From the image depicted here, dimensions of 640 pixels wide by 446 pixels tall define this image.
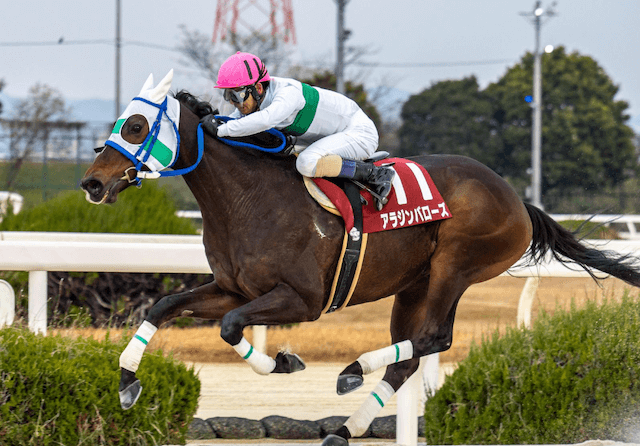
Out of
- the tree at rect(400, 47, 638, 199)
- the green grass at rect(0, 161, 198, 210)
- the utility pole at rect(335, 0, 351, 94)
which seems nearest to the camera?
the utility pole at rect(335, 0, 351, 94)

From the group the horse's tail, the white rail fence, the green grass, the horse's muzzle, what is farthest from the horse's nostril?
the green grass

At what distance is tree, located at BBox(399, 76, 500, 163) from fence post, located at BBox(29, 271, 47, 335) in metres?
28.4

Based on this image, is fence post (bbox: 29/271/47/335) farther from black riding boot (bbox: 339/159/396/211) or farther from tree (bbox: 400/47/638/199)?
tree (bbox: 400/47/638/199)

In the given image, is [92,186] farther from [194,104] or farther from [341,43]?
[341,43]

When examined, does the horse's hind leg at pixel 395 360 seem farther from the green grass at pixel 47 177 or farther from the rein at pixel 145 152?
the green grass at pixel 47 177

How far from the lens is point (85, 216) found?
711cm

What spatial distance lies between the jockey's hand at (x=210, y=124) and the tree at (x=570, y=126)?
28.6 metres

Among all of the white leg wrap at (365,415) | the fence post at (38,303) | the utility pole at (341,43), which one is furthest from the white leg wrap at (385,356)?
the utility pole at (341,43)

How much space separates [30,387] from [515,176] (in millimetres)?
31244

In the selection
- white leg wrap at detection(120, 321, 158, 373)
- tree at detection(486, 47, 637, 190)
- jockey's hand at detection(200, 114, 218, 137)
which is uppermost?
tree at detection(486, 47, 637, 190)

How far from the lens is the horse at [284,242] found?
3072 millimetres

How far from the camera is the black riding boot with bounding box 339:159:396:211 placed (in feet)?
10.8

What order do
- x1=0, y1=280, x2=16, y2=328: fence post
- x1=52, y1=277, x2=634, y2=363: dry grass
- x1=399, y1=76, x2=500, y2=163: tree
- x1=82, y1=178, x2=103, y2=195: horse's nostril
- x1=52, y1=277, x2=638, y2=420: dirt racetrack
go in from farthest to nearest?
1. x1=399, y1=76, x2=500, y2=163: tree
2. x1=52, y1=277, x2=634, y2=363: dry grass
3. x1=52, y1=277, x2=638, y2=420: dirt racetrack
4. x1=0, y1=280, x2=16, y2=328: fence post
5. x1=82, y1=178, x2=103, y2=195: horse's nostril

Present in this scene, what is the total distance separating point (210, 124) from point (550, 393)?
2.06 meters
